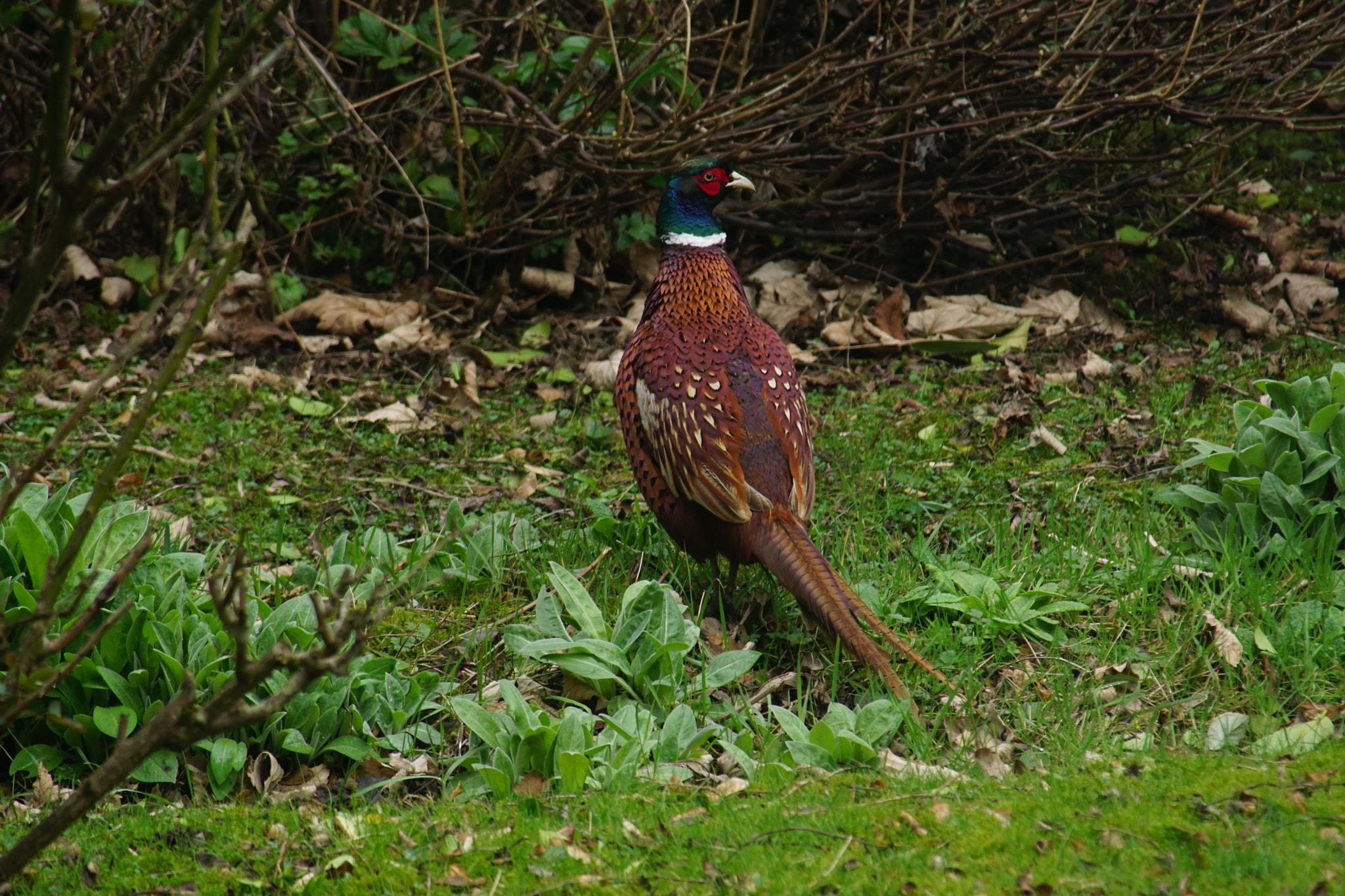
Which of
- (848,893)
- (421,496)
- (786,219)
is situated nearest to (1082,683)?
(848,893)

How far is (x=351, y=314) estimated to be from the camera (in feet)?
21.4

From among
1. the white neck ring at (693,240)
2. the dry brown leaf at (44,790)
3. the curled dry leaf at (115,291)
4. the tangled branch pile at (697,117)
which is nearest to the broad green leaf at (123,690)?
the dry brown leaf at (44,790)

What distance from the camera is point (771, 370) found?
4.05m

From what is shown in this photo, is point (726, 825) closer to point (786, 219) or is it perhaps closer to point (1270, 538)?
point (1270, 538)

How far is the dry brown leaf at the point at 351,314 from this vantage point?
21.3 ft

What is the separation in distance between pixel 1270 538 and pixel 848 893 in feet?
7.52

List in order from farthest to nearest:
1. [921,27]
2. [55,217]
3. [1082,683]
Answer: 1. [921,27]
2. [1082,683]
3. [55,217]

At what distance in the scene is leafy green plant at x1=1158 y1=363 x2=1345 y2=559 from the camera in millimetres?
3717

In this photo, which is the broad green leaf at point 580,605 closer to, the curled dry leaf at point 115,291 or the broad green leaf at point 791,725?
the broad green leaf at point 791,725

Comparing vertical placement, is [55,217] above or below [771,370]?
above

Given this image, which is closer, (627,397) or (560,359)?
(627,397)

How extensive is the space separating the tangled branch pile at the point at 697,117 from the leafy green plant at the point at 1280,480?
2301 mm

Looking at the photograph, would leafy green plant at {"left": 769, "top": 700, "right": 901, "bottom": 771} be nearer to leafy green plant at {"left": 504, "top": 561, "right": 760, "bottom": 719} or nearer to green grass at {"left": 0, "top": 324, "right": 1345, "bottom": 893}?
green grass at {"left": 0, "top": 324, "right": 1345, "bottom": 893}

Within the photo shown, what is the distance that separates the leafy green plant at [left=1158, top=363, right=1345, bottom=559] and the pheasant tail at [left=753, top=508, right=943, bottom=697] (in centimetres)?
127
